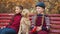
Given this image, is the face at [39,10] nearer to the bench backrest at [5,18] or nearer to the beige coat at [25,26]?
the beige coat at [25,26]

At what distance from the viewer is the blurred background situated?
752 centimetres

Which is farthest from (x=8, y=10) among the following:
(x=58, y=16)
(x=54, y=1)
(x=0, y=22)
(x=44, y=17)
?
(x=44, y=17)

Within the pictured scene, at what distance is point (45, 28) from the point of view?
5.52 meters

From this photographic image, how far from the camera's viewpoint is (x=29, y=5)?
8.07 m

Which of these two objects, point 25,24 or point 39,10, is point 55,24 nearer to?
point 25,24

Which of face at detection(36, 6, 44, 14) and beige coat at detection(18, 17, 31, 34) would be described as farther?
beige coat at detection(18, 17, 31, 34)

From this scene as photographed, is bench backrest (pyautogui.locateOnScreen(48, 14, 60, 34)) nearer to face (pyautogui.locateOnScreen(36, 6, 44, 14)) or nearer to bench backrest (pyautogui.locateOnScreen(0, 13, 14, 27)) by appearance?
face (pyautogui.locateOnScreen(36, 6, 44, 14))

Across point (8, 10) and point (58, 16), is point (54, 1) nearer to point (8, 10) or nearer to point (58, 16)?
point (58, 16)

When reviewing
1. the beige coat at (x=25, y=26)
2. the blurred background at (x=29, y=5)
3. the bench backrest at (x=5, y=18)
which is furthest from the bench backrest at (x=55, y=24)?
the bench backrest at (x=5, y=18)

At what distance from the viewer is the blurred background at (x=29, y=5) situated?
752 centimetres

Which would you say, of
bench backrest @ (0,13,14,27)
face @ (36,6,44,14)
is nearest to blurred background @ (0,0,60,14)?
bench backrest @ (0,13,14,27)

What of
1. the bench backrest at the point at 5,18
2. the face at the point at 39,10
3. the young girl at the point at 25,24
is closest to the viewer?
the face at the point at 39,10

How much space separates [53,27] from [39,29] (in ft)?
3.28

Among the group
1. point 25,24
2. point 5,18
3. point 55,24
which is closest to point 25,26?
point 25,24
